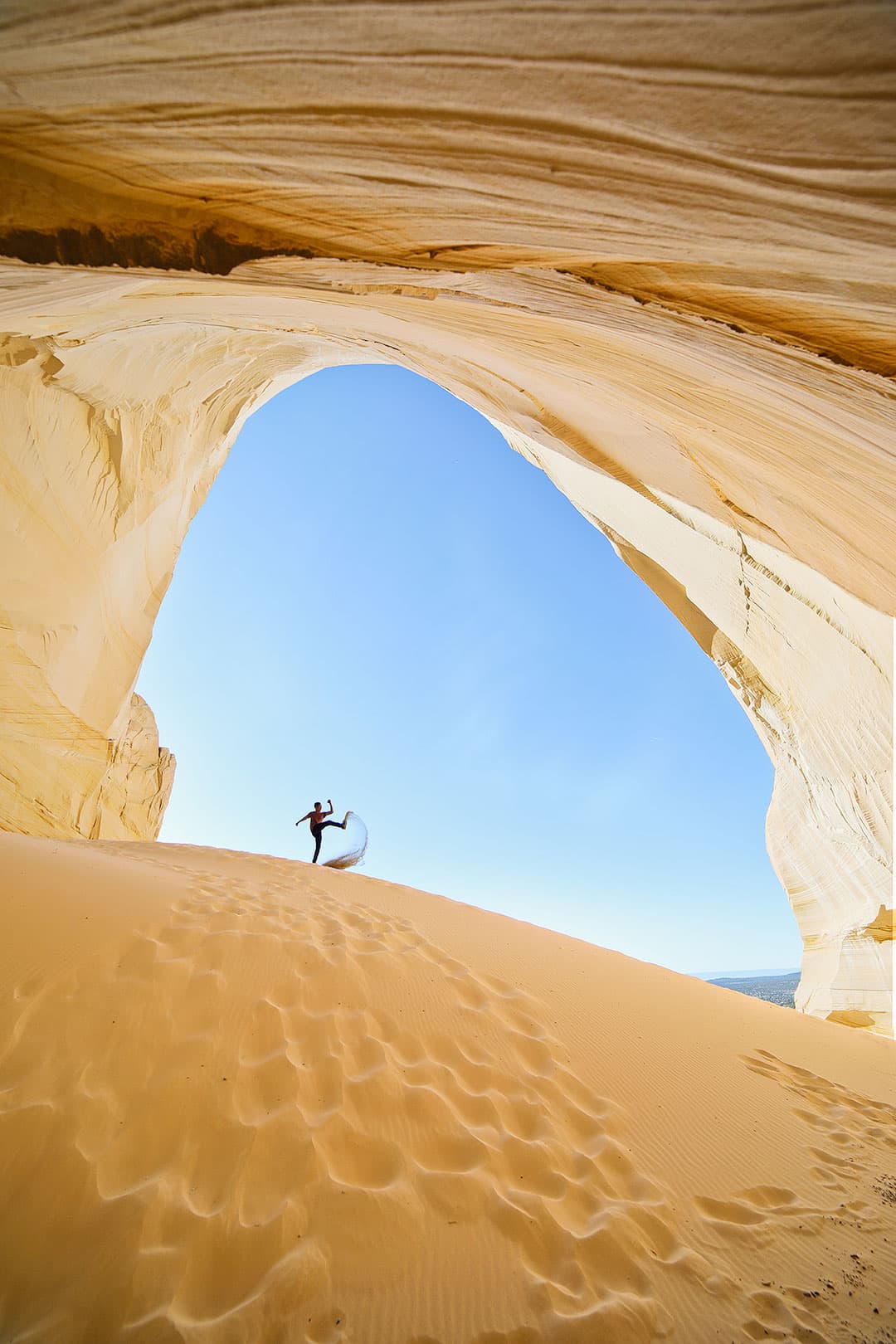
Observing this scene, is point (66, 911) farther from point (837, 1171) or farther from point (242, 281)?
point (837, 1171)

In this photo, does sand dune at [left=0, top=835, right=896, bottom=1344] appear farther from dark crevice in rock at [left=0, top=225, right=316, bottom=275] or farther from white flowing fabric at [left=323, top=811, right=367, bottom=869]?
white flowing fabric at [left=323, top=811, right=367, bottom=869]

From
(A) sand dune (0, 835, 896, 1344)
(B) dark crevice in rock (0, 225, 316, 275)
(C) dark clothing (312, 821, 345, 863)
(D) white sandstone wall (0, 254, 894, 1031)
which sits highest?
(D) white sandstone wall (0, 254, 894, 1031)

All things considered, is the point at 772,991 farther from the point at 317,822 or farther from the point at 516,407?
the point at 516,407

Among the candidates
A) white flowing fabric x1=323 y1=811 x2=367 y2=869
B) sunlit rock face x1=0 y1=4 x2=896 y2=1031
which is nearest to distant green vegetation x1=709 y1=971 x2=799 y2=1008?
sunlit rock face x1=0 y1=4 x2=896 y2=1031

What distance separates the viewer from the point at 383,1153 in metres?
2.46

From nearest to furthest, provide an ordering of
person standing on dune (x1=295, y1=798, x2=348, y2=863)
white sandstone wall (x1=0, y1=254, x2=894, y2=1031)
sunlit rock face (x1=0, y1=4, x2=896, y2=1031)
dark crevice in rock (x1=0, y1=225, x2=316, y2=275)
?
sunlit rock face (x1=0, y1=4, x2=896, y2=1031) → dark crevice in rock (x1=0, y1=225, x2=316, y2=275) → white sandstone wall (x1=0, y1=254, x2=894, y2=1031) → person standing on dune (x1=295, y1=798, x2=348, y2=863)

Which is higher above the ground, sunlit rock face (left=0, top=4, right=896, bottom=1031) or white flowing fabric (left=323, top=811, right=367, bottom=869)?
sunlit rock face (left=0, top=4, right=896, bottom=1031)

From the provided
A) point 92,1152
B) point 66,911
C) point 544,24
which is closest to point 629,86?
point 544,24

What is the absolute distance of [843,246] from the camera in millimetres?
1640

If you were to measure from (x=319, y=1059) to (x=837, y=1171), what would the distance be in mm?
2774

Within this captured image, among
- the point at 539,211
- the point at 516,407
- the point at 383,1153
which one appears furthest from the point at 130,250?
the point at 383,1153

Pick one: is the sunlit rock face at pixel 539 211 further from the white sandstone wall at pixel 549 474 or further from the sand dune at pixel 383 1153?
the sand dune at pixel 383 1153

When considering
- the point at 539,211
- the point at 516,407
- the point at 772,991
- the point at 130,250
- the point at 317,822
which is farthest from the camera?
the point at 772,991

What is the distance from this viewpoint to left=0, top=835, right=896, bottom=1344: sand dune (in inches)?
74.2
